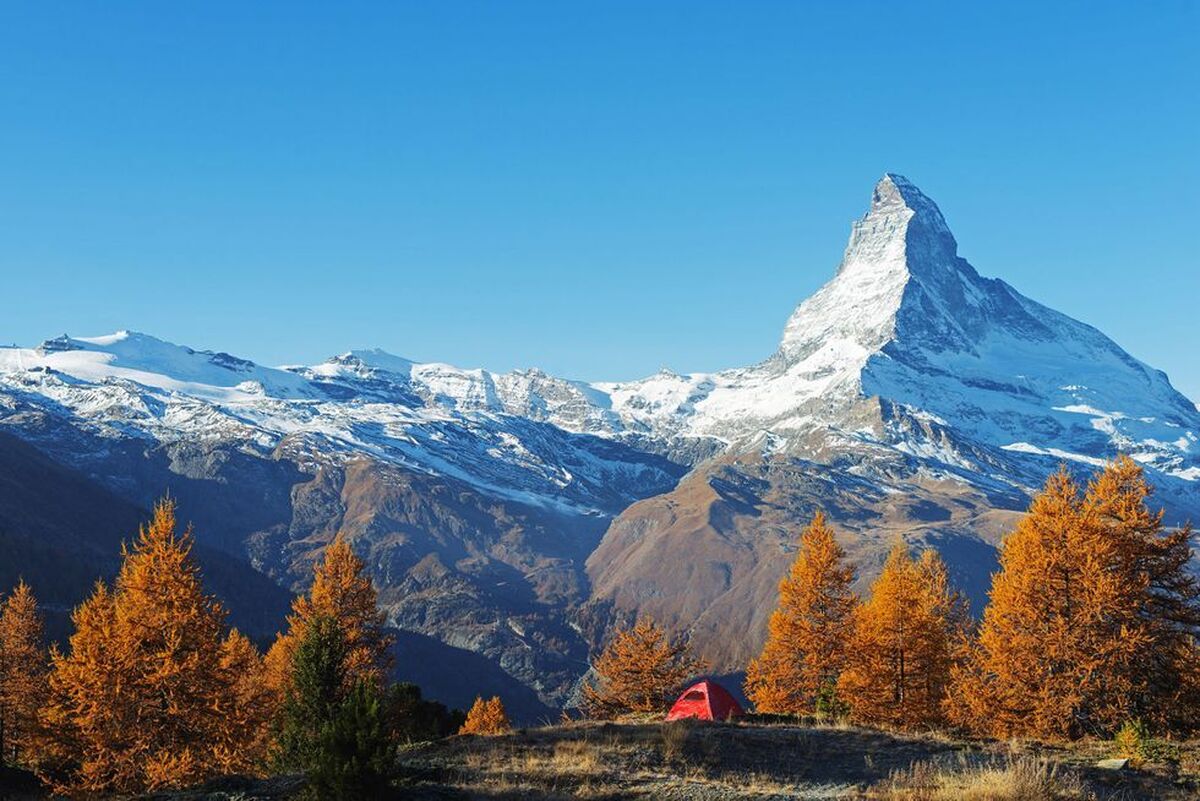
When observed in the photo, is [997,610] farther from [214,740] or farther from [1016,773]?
[214,740]

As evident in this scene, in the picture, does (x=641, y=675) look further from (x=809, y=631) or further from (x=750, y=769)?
(x=750, y=769)

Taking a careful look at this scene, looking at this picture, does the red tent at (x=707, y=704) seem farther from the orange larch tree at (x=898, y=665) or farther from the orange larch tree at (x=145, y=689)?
the orange larch tree at (x=145, y=689)

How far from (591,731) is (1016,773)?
616 inches

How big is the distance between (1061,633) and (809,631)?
19990 millimetres

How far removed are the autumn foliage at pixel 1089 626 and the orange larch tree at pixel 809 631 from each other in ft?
51.6

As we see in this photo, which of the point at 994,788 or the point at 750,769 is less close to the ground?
the point at 994,788

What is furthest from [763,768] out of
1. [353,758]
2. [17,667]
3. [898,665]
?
[17,667]

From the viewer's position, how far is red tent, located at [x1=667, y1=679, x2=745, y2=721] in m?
37.3

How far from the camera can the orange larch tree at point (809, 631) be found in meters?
47.4

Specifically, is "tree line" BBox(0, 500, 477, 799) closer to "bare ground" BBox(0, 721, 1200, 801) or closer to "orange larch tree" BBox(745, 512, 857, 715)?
"bare ground" BBox(0, 721, 1200, 801)

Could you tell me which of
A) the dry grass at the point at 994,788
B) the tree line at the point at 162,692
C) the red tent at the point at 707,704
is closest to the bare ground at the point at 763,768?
the dry grass at the point at 994,788

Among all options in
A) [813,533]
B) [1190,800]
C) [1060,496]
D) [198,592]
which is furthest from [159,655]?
[813,533]

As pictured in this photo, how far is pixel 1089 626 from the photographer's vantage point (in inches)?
1134

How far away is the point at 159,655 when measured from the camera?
27859 mm
